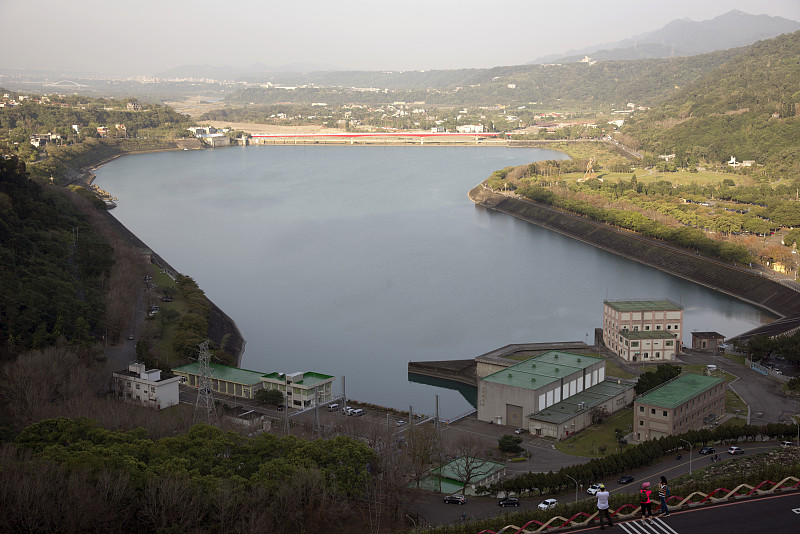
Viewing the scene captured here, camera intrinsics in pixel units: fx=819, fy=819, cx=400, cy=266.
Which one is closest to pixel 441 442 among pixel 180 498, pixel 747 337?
pixel 180 498

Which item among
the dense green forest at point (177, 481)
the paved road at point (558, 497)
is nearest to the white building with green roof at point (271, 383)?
the dense green forest at point (177, 481)

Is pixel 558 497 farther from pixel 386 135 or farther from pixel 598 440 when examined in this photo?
pixel 386 135

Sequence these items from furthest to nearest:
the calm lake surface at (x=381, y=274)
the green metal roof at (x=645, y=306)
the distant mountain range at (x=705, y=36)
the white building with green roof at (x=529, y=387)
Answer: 1. the distant mountain range at (x=705, y=36)
2. the calm lake surface at (x=381, y=274)
3. the green metal roof at (x=645, y=306)
4. the white building with green roof at (x=529, y=387)

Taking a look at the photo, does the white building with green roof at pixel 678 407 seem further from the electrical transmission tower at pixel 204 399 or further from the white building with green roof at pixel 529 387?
the electrical transmission tower at pixel 204 399

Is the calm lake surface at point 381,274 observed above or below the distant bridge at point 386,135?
below

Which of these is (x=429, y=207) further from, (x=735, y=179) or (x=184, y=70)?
(x=184, y=70)

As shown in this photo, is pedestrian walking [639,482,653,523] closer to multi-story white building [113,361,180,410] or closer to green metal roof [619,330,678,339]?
multi-story white building [113,361,180,410]

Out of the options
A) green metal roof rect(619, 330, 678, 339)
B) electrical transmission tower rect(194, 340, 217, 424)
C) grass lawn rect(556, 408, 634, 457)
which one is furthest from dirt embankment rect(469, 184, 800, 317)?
electrical transmission tower rect(194, 340, 217, 424)
